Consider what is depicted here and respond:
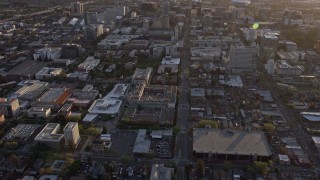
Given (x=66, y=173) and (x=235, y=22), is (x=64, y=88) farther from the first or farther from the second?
(x=235, y=22)

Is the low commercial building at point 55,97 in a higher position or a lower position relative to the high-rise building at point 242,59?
lower

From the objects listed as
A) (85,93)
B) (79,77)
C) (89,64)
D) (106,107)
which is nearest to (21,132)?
(106,107)

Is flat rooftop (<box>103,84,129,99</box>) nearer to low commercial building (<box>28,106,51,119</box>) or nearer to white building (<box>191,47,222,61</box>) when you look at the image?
low commercial building (<box>28,106,51,119</box>)

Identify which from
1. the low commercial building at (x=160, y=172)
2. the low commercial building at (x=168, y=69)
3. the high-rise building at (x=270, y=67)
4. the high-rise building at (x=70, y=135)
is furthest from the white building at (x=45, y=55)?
the low commercial building at (x=160, y=172)

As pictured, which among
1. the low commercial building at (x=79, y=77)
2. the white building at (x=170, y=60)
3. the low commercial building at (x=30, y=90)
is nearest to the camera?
the low commercial building at (x=30, y=90)

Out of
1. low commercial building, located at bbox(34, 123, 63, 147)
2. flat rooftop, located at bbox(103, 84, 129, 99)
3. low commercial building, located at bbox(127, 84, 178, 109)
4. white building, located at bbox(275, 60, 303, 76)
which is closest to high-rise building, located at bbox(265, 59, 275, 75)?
white building, located at bbox(275, 60, 303, 76)

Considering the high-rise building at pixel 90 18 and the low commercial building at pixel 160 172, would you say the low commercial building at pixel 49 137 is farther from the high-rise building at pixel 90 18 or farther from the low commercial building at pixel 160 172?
the high-rise building at pixel 90 18

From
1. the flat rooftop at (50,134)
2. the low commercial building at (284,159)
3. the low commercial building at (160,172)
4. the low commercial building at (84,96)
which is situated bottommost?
the low commercial building at (284,159)
